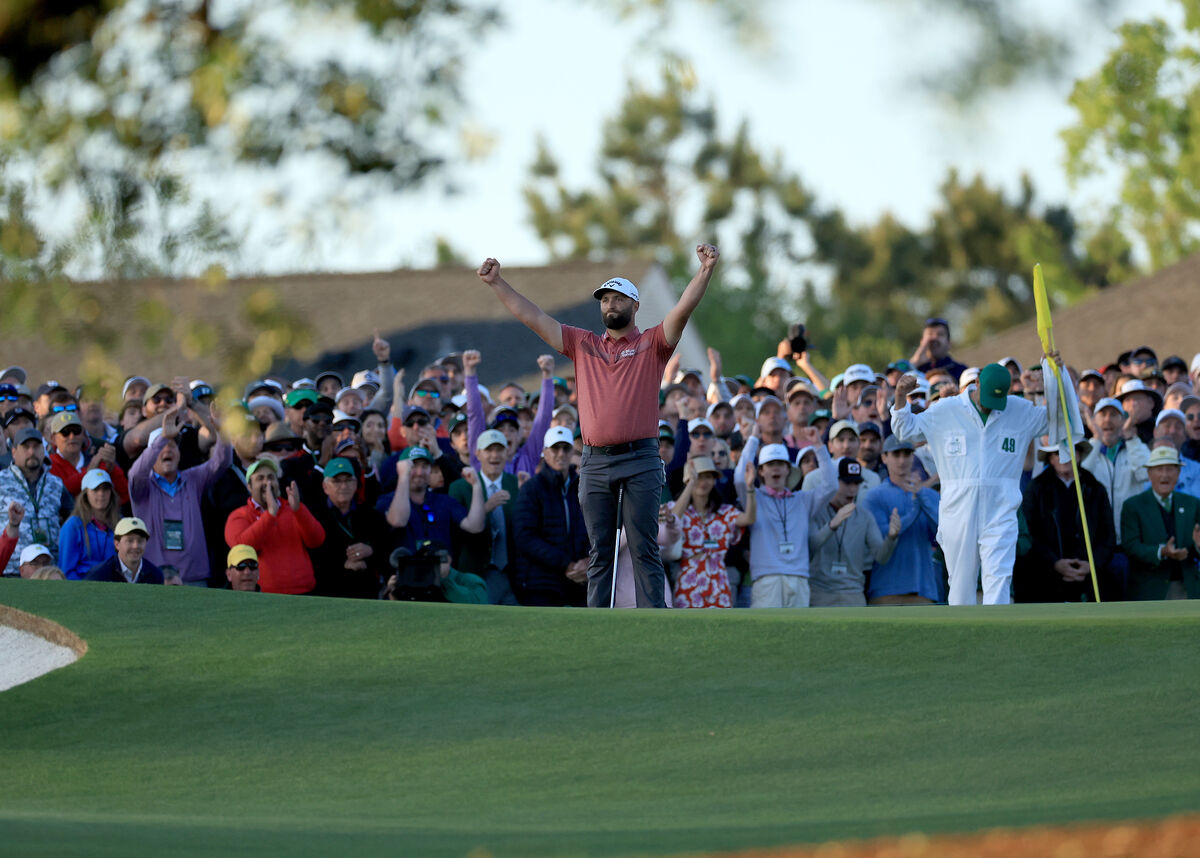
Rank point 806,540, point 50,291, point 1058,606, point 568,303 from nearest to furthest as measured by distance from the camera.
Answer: point 50,291
point 1058,606
point 806,540
point 568,303

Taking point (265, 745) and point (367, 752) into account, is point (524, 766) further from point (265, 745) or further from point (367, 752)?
point (265, 745)

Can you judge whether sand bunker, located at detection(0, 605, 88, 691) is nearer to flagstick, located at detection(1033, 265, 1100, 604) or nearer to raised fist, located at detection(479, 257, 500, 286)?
raised fist, located at detection(479, 257, 500, 286)

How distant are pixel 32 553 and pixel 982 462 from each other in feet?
24.8

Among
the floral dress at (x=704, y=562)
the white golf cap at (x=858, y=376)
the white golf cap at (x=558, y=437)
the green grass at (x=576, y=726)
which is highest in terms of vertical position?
the white golf cap at (x=858, y=376)

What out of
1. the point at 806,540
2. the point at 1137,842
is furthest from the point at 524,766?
the point at 806,540

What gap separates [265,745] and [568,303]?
19579 mm

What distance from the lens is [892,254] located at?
146ft

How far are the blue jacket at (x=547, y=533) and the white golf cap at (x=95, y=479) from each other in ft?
10.6

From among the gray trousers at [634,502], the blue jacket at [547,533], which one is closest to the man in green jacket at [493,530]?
the blue jacket at [547,533]

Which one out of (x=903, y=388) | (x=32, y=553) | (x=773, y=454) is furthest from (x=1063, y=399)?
(x=32, y=553)

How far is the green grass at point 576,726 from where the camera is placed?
6.75 metres

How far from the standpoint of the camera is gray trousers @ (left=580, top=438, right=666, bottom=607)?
1115 centimetres

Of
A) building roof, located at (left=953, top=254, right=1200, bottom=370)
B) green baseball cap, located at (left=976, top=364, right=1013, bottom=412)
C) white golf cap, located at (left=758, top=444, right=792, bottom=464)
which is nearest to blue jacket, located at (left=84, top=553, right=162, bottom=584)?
white golf cap, located at (left=758, top=444, right=792, bottom=464)

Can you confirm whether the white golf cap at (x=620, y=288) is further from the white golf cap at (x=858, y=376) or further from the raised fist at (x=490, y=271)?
the white golf cap at (x=858, y=376)
